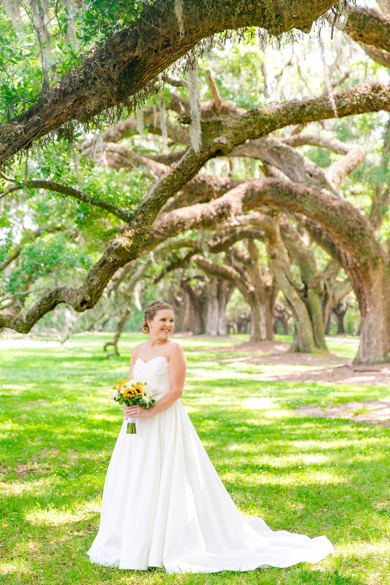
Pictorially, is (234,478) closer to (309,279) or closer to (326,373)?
(326,373)

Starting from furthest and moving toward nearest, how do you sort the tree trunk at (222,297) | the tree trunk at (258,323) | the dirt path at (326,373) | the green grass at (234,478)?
1. the tree trunk at (222,297)
2. the tree trunk at (258,323)
3. the dirt path at (326,373)
4. the green grass at (234,478)

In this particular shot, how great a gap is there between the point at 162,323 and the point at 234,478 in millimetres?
2667

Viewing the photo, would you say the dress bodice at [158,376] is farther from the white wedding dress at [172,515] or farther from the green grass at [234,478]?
the green grass at [234,478]

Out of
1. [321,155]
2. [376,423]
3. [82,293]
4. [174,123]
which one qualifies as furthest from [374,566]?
[321,155]

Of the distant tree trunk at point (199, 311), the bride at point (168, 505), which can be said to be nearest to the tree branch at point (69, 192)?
the bride at point (168, 505)

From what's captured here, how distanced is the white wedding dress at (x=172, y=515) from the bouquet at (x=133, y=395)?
0.10 metres

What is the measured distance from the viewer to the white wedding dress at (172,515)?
4027 mm

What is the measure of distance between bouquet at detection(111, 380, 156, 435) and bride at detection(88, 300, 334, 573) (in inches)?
2.5

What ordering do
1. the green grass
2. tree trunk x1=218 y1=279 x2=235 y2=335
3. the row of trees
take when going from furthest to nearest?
tree trunk x1=218 y1=279 x2=235 y2=335 < the row of trees < the green grass

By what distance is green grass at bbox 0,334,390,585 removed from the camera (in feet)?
13.2

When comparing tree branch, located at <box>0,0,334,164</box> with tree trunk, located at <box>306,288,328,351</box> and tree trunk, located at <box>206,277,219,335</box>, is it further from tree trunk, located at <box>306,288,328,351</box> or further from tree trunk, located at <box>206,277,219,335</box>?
tree trunk, located at <box>206,277,219,335</box>

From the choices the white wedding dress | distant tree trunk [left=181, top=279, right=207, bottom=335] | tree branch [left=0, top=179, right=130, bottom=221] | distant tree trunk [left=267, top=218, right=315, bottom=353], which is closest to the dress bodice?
the white wedding dress

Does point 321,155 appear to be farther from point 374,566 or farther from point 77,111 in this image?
point 374,566

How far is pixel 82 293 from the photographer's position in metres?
6.77
